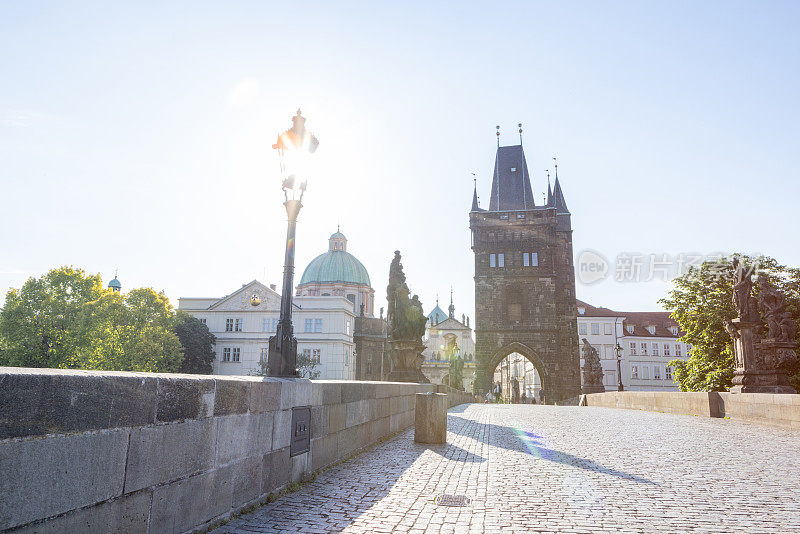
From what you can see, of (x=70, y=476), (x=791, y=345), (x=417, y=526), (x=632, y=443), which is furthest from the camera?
(x=791, y=345)

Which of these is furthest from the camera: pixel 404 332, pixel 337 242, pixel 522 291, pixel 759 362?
pixel 337 242

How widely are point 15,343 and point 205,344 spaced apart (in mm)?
18766

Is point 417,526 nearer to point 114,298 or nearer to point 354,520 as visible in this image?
point 354,520

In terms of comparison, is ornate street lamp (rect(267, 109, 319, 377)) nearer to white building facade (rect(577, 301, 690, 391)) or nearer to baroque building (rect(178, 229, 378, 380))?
baroque building (rect(178, 229, 378, 380))

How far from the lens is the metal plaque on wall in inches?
208

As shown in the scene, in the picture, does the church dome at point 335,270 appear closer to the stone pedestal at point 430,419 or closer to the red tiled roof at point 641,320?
the red tiled roof at point 641,320

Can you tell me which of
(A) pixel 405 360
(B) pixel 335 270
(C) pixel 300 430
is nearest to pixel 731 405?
(A) pixel 405 360

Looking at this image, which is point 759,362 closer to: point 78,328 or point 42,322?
point 78,328

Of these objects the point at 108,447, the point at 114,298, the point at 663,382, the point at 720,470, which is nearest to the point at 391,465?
the point at 720,470

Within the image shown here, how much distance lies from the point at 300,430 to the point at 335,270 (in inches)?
2960

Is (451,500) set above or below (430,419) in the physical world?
below

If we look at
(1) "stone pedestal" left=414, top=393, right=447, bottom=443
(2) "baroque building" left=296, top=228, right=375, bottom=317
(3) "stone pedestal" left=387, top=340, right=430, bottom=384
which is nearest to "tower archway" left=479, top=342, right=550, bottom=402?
(2) "baroque building" left=296, top=228, right=375, bottom=317

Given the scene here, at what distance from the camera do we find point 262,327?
59.2 m

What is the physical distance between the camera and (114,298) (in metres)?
40.8
